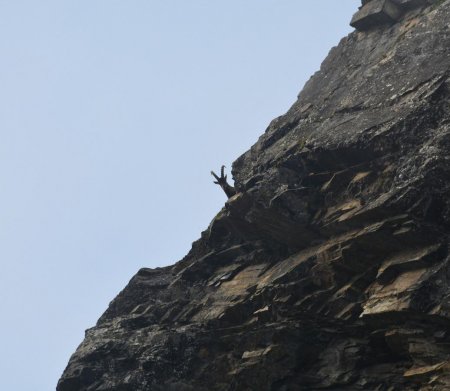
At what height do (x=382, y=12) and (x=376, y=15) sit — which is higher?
(x=376, y=15)

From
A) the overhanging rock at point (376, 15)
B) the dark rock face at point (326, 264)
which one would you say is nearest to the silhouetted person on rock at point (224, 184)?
the dark rock face at point (326, 264)

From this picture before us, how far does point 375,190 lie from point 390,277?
598 cm

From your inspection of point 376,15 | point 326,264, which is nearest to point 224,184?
point 326,264

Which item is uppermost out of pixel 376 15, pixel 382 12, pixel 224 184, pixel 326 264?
pixel 376 15

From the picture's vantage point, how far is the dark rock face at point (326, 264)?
3666 cm

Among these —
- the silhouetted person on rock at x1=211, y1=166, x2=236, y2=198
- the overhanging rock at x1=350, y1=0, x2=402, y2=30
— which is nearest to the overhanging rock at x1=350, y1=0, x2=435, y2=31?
the overhanging rock at x1=350, y1=0, x2=402, y2=30

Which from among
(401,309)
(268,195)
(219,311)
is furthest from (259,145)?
(401,309)

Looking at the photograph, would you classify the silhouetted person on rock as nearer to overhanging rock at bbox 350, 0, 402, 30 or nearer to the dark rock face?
the dark rock face

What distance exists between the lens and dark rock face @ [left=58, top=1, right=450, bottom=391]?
3666 centimetres

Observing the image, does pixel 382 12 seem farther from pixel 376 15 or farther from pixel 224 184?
pixel 224 184

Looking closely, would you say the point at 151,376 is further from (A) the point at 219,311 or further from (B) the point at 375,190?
(B) the point at 375,190

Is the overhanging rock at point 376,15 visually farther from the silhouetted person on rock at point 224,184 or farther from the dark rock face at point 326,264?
the silhouetted person on rock at point 224,184

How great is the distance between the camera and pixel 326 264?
40969mm

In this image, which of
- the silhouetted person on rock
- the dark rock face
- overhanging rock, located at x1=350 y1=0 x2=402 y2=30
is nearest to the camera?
the dark rock face
